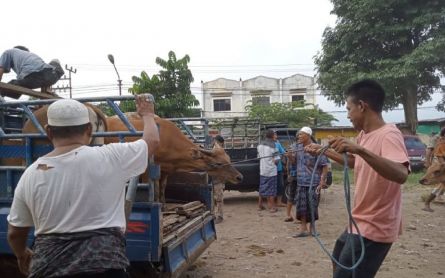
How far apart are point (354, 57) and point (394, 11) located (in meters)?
2.50

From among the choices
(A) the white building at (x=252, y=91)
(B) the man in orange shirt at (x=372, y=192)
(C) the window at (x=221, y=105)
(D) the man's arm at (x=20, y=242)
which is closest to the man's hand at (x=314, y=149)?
(B) the man in orange shirt at (x=372, y=192)

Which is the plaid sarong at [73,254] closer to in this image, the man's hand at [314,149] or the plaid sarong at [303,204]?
the man's hand at [314,149]

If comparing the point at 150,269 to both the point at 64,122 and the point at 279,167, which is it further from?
the point at 279,167

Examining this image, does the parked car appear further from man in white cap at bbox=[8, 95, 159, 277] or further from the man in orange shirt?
man in white cap at bbox=[8, 95, 159, 277]

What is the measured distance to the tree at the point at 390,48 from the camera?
62.0 feet

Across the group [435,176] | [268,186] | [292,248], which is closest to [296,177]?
[268,186]

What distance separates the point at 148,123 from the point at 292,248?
15.4 feet

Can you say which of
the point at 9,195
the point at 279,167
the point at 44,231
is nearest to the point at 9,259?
the point at 9,195

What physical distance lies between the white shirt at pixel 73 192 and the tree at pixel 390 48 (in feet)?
60.3

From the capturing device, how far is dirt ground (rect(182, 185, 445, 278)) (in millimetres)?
5527

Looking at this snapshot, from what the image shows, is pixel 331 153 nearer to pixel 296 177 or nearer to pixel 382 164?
pixel 382 164

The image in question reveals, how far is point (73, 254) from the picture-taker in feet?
6.56

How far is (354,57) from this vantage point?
2058cm

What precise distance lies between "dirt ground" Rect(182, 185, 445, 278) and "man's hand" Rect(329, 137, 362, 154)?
10.4 feet
